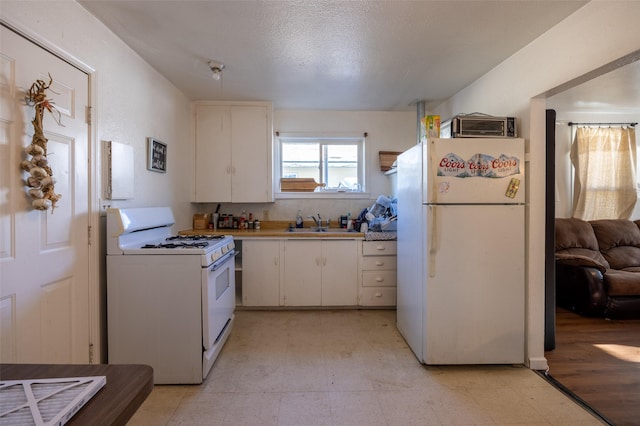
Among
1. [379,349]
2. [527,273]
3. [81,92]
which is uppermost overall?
[81,92]

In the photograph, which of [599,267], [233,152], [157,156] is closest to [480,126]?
[599,267]

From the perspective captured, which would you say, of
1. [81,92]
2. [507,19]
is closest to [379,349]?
[507,19]

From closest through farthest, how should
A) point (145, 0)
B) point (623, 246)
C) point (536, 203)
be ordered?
point (145, 0) < point (536, 203) < point (623, 246)

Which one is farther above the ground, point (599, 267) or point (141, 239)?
point (141, 239)

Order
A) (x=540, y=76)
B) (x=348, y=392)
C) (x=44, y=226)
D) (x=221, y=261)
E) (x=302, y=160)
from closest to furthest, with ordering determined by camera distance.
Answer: (x=44, y=226) → (x=348, y=392) → (x=540, y=76) → (x=221, y=261) → (x=302, y=160)

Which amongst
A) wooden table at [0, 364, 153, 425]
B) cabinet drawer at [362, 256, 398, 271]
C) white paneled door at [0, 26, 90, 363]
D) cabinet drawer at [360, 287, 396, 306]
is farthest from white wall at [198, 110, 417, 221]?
wooden table at [0, 364, 153, 425]

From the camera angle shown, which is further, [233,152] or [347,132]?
[347,132]

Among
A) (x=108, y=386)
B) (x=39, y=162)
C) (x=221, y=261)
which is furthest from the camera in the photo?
(x=221, y=261)

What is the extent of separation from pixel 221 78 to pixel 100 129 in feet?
4.04

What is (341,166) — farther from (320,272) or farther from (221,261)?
(221,261)

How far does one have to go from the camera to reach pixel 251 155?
3.51 metres

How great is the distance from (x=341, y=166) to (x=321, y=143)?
405 millimetres

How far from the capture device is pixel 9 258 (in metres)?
1.36

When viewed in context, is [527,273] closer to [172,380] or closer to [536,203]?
[536,203]
